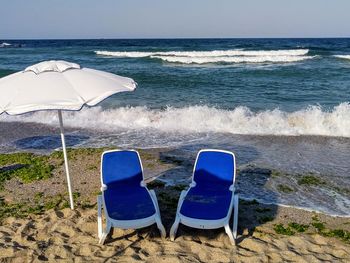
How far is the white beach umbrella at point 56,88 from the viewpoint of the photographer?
469 centimetres

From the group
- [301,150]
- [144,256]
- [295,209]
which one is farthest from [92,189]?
[301,150]

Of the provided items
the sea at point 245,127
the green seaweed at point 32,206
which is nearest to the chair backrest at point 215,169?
the sea at point 245,127

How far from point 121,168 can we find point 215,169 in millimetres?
1516

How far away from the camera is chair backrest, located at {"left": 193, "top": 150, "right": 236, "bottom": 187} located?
6.23m

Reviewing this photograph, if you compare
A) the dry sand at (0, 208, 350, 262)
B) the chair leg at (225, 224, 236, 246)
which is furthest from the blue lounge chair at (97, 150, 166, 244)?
the chair leg at (225, 224, 236, 246)

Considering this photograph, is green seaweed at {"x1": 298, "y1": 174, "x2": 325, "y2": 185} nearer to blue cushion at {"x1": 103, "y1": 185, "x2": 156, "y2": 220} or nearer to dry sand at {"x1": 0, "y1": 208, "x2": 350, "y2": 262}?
dry sand at {"x1": 0, "y1": 208, "x2": 350, "y2": 262}

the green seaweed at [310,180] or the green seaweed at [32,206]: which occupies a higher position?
the green seaweed at [310,180]

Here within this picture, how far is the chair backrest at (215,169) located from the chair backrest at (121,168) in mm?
957

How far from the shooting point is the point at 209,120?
1270 centimetres

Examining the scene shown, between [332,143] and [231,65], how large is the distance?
1926 cm

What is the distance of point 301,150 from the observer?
381 inches

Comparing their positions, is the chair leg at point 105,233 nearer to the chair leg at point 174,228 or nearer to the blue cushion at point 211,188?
the chair leg at point 174,228

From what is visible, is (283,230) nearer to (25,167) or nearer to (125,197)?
(125,197)

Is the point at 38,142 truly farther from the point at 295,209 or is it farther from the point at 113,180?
the point at 295,209
